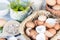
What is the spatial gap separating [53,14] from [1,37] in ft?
0.90

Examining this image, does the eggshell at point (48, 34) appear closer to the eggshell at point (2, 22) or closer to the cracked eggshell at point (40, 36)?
the cracked eggshell at point (40, 36)

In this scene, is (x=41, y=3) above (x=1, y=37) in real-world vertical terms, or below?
above

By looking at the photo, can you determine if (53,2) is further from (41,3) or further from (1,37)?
(1,37)

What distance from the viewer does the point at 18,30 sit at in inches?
32.3

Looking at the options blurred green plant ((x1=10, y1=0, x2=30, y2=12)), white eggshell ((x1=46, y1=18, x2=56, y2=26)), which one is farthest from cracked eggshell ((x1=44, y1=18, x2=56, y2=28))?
blurred green plant ((x1=10, y1=0, x2=30, y2=12))

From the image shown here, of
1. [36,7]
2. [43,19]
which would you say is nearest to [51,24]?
[43,19]

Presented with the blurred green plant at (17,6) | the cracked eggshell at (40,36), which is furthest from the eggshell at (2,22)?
the cracked eggshell at (40,36)

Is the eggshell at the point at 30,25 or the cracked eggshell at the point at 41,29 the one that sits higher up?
the eggshell at the point at 30,25

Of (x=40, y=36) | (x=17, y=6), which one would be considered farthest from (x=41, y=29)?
(x=17, y=6)

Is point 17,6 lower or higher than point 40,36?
higher

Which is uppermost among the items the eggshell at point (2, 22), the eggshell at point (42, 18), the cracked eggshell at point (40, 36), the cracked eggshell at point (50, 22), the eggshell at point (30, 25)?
the eggshell at point (42, 18)

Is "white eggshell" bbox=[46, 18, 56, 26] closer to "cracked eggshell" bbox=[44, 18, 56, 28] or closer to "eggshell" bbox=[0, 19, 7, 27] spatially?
"cracked eggshell" bbox=[44, 18, 56, 28]

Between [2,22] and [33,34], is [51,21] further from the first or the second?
[2,22]

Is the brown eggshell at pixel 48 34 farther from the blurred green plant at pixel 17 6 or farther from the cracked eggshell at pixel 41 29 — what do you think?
the blurred green plant at pixel 17 6
